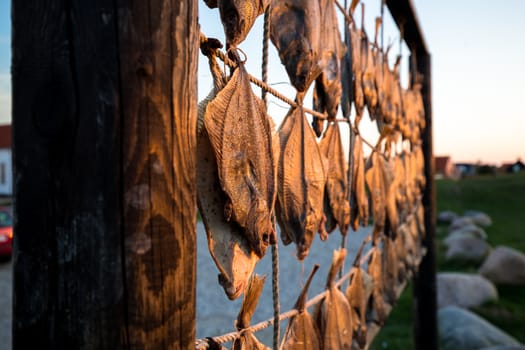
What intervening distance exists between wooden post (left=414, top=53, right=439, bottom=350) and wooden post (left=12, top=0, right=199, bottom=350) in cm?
354

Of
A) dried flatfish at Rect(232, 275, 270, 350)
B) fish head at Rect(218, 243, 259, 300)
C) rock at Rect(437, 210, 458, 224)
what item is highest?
→ fish head at Rect(218, 243, 259, 300)

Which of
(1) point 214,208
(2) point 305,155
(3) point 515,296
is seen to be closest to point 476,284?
(3) point 515,296

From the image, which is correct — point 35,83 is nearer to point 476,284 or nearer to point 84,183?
point 84,183

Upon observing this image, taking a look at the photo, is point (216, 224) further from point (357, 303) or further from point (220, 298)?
point (220, 298)

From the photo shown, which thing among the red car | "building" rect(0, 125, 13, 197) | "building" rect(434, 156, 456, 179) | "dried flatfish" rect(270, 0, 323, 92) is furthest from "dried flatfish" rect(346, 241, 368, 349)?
"building" rect(434, 156, 456, 179)

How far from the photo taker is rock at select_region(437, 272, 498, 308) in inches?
207

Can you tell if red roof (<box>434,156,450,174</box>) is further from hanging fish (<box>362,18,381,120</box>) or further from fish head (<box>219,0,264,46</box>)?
fish head (<box>219,0,264,46</box>)

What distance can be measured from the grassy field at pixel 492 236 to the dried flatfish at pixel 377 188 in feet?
9.50

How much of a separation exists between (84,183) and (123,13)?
0.17 m

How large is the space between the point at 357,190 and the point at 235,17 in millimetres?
970

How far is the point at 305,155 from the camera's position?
0.97 meters

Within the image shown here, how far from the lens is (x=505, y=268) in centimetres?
629

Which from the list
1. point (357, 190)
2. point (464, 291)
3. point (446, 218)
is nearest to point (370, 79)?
point (357, 190)

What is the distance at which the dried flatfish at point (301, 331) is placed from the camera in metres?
1.00
